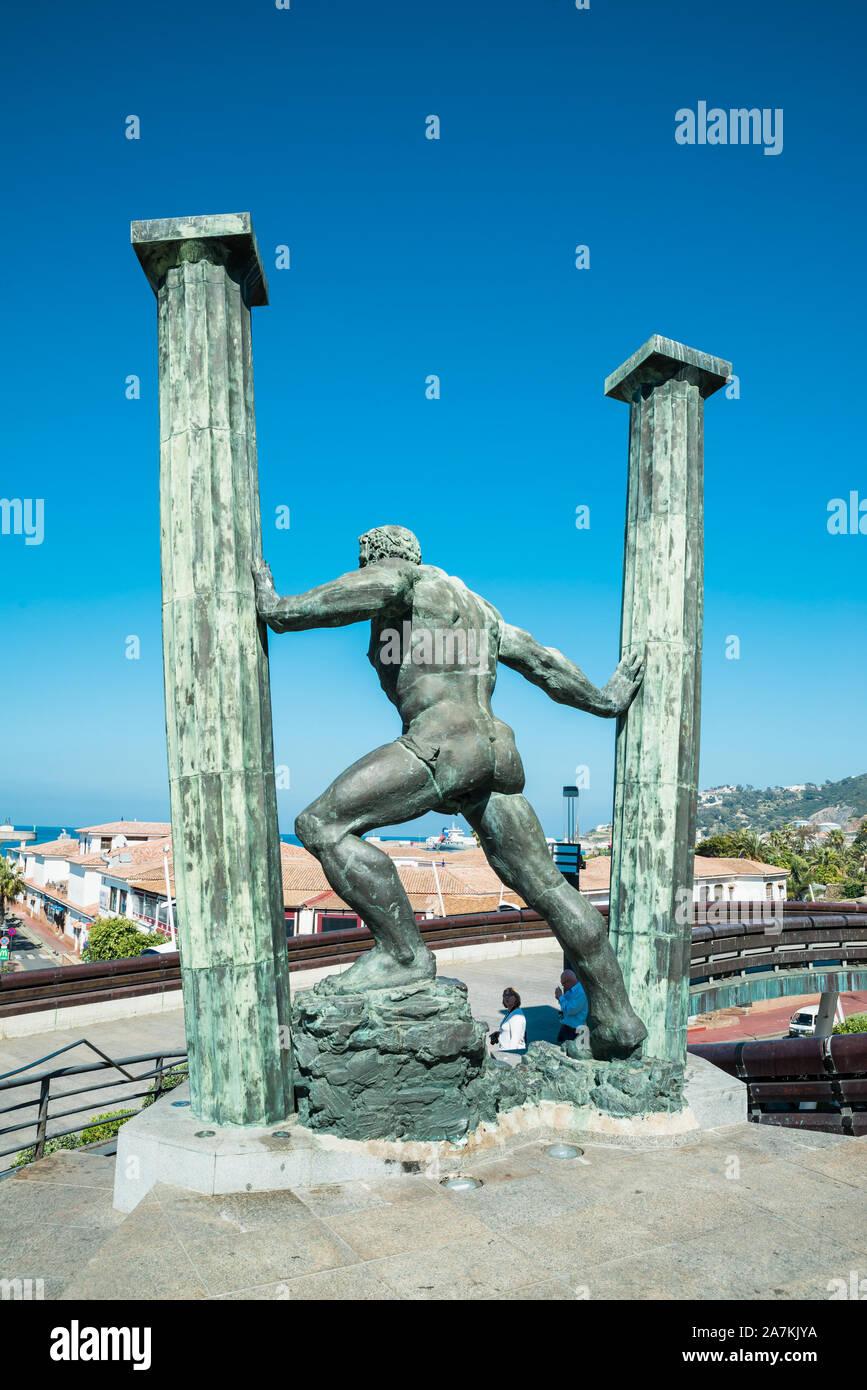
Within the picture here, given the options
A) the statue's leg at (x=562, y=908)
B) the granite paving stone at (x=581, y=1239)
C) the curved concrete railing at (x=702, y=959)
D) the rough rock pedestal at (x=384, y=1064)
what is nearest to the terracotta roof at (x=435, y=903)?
the curved concrete railing at (x=702, y=959)

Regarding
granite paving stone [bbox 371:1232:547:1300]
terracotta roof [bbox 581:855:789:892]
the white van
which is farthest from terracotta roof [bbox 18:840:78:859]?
granite paving stone [bbox 371:1232:547:1300]

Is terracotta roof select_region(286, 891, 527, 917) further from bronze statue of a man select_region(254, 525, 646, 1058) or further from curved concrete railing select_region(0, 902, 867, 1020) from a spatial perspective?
bronze statue of a man select_region(254, 525, 646, 1058)

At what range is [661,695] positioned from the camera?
6258mm

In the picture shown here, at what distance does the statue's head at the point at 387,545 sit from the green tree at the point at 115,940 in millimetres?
28144

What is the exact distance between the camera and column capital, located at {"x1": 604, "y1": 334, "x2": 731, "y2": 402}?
625cm

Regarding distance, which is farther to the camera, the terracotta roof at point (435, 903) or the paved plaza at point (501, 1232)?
the terracotta roof at point (435, 903)

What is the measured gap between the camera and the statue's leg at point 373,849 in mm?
5070

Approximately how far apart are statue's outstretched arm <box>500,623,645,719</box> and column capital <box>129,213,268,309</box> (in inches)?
105

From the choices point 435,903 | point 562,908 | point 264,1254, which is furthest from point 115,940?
point 264,1254

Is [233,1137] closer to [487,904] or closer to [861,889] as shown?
[487,904]

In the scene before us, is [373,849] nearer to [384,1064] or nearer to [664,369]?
[384,1064]

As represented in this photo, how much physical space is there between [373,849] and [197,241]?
11.7 ft

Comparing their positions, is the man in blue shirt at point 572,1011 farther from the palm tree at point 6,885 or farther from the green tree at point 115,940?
the palm tree at point 6,885

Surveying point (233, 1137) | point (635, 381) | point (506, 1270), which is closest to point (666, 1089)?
point (506, 1270)
